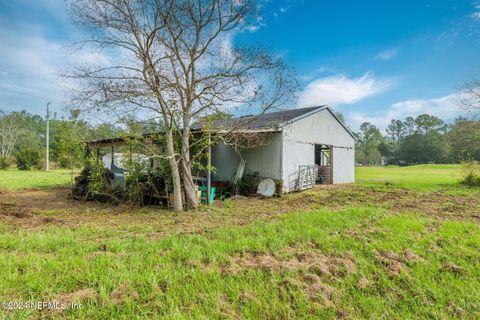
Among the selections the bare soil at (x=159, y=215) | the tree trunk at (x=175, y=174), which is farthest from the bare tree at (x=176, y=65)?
the bare soil at (x=159, y=215)

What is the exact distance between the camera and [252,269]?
2941 millimetres

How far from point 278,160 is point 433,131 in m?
57.7

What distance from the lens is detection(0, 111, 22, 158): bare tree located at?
39.4 metres

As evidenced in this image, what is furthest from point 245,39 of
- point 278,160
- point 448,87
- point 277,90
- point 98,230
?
point 448,87

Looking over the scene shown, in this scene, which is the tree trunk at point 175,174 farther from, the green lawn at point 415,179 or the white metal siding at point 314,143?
the green lawn at point 415,179

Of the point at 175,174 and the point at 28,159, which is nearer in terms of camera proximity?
the point at 175,174

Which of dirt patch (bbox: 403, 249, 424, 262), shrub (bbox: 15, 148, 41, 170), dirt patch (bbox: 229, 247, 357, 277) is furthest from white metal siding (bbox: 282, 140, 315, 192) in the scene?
shrub (bbox: 15, 148, 41, 170)

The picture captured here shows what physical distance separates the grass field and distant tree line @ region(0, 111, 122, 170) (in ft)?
13.5

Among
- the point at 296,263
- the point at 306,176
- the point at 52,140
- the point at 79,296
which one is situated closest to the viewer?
the point at 79,296

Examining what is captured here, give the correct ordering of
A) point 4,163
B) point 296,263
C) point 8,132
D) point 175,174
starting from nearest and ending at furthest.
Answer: point 296,263 → point 175,174 → point 4,163 → point 8,132

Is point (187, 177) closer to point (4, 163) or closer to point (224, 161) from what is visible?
point (224, 161)

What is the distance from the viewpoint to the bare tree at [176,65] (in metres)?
6.02

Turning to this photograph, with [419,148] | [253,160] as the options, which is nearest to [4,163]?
[253,160]

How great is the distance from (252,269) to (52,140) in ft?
144
